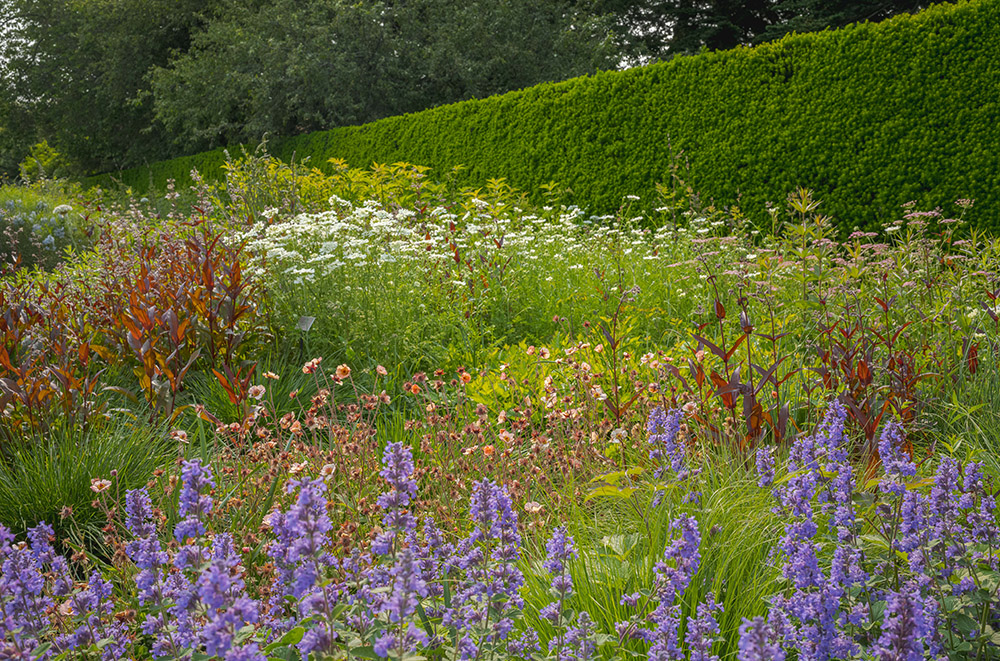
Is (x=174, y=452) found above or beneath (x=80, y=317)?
beneath

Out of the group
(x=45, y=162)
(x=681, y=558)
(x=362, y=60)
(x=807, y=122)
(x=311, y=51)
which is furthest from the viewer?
(x=45, y=162)

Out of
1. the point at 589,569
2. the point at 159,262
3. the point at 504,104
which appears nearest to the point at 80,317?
the point at 159,262

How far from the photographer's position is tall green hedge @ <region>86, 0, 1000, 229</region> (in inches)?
289

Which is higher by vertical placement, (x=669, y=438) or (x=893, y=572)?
(x=669, y=438)

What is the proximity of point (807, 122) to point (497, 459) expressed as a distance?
690 centimetres

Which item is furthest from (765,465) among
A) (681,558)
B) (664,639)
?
(664,639)

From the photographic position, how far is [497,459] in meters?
2.93

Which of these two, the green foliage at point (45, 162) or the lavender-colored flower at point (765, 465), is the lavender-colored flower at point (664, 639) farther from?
the green foliage at point (45, 162)

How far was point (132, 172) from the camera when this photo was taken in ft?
80.5

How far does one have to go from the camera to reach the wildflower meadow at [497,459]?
4.66 feet

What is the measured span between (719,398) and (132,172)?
25.6 meters

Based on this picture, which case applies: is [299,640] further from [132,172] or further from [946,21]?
[132,172]

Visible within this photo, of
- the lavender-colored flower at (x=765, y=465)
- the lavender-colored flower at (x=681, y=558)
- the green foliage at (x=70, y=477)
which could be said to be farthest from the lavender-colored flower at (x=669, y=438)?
the green foliage at (x=70, y=477)

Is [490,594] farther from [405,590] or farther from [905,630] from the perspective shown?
[905,630]
